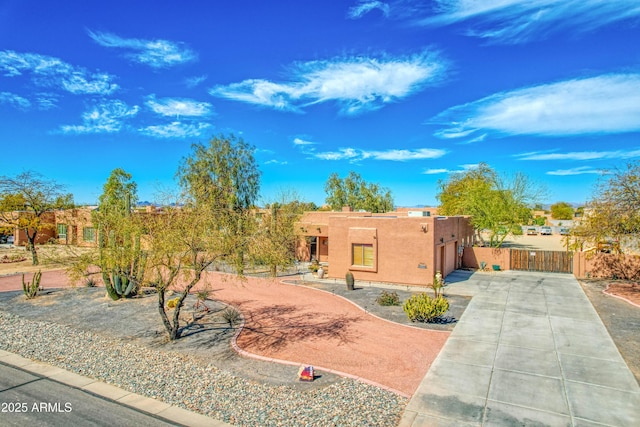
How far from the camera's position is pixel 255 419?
26.9 ft

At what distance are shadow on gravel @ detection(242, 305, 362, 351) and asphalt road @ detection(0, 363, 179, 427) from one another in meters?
4.68

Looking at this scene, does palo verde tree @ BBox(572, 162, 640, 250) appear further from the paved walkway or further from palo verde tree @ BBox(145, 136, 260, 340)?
palo verde tree @ BBox(145, 136, 260, 340)

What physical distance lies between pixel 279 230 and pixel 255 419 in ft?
68.0

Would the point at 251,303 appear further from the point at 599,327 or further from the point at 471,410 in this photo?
the point at 599,327

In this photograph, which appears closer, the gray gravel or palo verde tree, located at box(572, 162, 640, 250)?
the gray gravel

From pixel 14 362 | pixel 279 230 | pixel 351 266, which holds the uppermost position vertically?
pixel 279 230

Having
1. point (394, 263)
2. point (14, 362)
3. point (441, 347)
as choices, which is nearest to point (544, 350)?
point (441, 347)

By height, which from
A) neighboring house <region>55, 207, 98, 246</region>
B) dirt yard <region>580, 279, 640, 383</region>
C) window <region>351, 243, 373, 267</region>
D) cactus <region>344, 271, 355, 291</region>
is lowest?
dirt yard <region>580, 279, 640, 383</region>

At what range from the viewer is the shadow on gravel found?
13352 millimetres

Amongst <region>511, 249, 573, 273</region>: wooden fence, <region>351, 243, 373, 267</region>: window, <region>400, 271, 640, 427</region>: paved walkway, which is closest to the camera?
<region>400, 271, 640, 427</region>: paved walkway

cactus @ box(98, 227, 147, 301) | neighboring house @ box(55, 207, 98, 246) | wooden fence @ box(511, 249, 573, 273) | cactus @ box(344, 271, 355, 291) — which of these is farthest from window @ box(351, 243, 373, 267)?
neighboring house @ box(55, 207, 98, 246)

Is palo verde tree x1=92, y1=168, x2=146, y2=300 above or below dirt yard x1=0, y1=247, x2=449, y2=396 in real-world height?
above

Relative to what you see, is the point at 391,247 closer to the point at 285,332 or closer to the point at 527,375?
the point at 285,332

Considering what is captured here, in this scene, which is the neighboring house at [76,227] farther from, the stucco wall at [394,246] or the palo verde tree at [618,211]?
the palo verde tree at [618,211]
